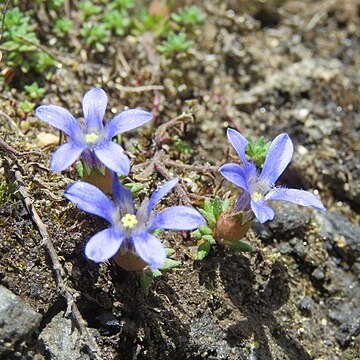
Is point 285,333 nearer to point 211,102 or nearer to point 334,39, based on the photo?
point 211,102

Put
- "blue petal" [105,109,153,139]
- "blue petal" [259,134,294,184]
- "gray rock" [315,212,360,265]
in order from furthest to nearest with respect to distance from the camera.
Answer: "gray rock" [315,212,360,265], "blue petal" [259,134,294,184], "blue petal" [105,109,153,139]

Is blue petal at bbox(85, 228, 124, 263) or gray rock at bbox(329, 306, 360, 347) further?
gray rock at bbox(329, 306, 360, 347)

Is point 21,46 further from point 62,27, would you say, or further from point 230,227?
point 230,227

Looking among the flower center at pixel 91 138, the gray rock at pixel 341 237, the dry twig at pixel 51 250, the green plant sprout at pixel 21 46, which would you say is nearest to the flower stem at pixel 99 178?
the flower center at pixel 91 138

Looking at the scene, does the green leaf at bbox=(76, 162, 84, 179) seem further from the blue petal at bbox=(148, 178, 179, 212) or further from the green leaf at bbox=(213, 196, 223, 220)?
the green leaf at bbox=(213, 196, 223, 220)

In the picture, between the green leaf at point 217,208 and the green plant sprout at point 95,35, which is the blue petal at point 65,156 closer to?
the green leaf at point 217,208

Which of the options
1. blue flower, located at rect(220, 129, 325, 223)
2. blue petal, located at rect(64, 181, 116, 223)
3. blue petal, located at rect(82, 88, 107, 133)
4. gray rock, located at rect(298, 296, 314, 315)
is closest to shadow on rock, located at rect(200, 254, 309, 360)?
gray rock, located at rect(298, 296, 314, 315)
